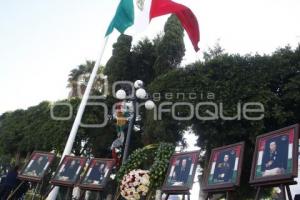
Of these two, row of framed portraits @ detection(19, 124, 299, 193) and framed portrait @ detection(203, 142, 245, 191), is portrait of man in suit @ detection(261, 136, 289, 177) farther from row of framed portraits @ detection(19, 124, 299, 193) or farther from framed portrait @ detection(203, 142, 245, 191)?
framed portrait @ detection(203, 142, 245, 191)

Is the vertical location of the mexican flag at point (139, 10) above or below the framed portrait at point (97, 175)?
above

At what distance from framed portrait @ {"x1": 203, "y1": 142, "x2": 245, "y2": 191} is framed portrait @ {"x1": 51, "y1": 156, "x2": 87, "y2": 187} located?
3.58 meters

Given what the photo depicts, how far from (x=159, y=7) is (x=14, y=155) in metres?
18.1

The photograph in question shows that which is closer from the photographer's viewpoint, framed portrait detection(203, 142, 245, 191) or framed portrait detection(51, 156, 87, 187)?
framed portrait detection(203, 142, 245, 191)

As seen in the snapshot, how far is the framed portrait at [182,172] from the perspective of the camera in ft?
21.4

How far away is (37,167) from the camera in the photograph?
9117mm

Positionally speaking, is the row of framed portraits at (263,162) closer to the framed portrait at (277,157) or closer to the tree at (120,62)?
the framed portrait at (277,157)

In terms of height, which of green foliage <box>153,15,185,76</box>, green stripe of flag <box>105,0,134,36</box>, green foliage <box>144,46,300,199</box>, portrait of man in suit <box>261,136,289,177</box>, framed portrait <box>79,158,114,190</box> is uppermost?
green foliage <box>153,15,185,76</box>

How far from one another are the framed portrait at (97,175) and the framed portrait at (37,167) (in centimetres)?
119

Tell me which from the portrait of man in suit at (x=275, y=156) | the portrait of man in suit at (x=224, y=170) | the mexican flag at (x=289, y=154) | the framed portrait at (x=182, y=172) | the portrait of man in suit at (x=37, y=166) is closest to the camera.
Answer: the mexican flag at (x=289, y=154)

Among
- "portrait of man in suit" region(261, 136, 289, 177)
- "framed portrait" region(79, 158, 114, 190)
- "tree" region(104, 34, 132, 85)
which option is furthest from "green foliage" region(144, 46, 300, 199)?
"portrait of man in suit" region(261, 136, 289, 177)

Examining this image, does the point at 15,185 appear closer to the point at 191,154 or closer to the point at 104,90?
the point at 191,154

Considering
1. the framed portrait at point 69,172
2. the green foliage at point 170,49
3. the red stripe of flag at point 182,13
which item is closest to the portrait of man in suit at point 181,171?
the framed portrait at point 69,172

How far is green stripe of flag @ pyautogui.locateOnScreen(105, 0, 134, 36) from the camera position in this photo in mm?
11805
